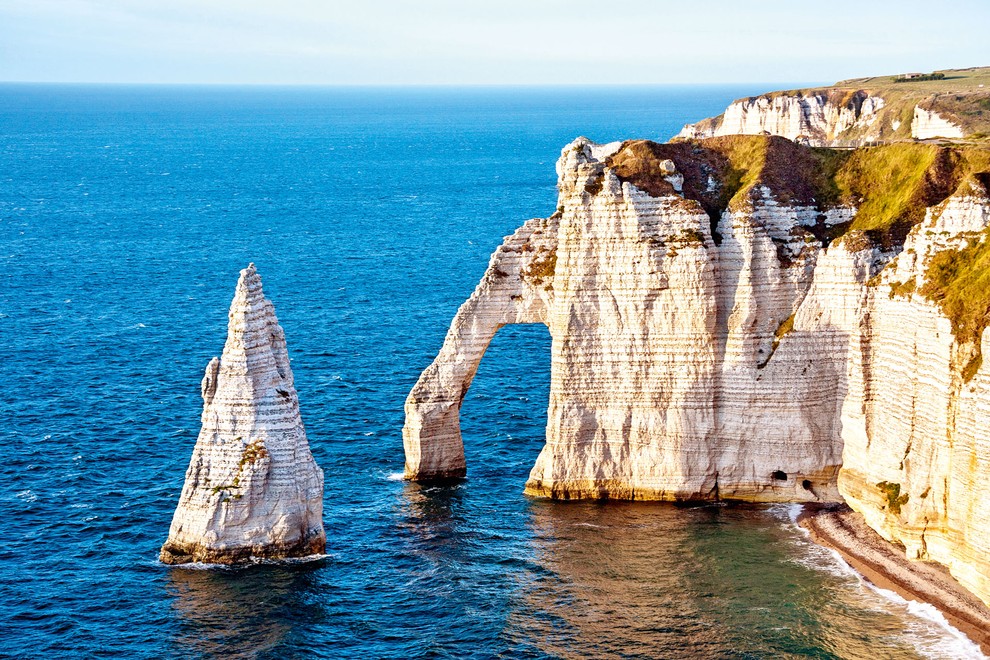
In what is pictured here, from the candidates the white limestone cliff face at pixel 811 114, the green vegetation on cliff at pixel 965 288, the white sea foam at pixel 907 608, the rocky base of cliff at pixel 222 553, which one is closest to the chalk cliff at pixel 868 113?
the white limestone cliff face at pixel 811 114

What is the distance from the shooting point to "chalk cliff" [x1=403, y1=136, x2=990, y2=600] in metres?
61.8

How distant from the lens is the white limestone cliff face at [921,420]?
49531 mm

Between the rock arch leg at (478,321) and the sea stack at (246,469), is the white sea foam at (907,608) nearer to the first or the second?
the rock arch leg at (478,321)

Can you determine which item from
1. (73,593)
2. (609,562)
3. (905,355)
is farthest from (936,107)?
(73,593)

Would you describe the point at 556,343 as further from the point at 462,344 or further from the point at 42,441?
the point at 42,441

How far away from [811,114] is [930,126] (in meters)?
20.9

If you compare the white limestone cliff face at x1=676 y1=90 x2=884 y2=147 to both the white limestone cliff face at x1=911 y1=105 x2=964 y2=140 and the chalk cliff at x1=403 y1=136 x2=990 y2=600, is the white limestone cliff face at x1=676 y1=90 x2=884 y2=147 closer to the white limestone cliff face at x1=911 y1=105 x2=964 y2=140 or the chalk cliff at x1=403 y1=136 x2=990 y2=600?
the white limestone cliff face at x1=911 y1=105 x2=964 y2=140

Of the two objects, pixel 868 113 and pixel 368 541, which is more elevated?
pixel 868 113

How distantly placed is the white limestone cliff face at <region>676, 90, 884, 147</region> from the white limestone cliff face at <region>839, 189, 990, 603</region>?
68.1 metres

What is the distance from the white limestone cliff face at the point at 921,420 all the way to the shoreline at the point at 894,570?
91 cm

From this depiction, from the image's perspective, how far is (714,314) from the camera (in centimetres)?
6309

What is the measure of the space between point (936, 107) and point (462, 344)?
6574cm

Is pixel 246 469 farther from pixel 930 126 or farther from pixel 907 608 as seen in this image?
pixel 930 126

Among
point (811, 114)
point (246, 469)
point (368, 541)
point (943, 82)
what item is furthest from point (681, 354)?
point (943, 82)
